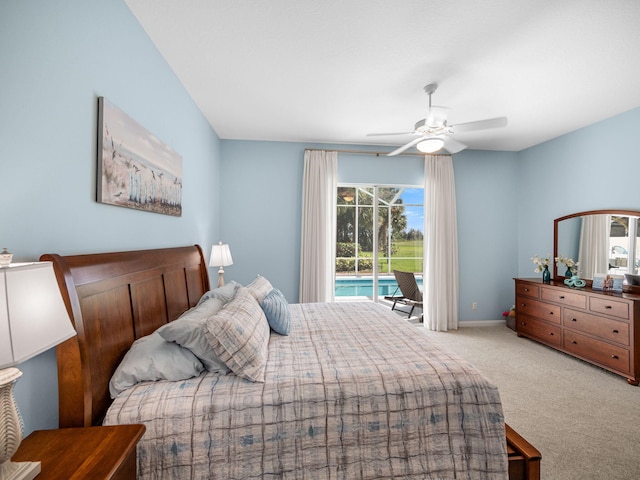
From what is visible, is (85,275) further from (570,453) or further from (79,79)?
(570,453)

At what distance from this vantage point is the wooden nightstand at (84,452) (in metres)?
0.88

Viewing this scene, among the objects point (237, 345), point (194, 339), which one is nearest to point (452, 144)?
point (237, 345)

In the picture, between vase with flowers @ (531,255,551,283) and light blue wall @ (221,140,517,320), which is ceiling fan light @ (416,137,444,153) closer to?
light blue wall @ (221,140,517,320)

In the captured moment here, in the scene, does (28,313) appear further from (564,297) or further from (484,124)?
(564,297)

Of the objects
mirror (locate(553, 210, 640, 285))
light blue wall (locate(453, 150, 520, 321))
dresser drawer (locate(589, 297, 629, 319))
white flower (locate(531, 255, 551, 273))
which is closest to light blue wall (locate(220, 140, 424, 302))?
light blue wall (locate(453, 150, 520, 321))

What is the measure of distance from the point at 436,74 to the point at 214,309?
262 centimetres

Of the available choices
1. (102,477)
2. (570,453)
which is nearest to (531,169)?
(570,453)

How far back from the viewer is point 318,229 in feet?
14.2

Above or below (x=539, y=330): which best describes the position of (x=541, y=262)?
above

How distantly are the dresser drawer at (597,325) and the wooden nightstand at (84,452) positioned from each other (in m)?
4.10

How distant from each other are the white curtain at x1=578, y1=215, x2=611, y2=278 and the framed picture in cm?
13

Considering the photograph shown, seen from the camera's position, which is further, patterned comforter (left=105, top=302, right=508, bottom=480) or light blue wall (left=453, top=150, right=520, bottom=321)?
light blue wall (left=453, top=150, right=520, bottom=321)

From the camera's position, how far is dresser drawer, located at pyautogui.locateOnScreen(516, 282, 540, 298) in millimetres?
4020

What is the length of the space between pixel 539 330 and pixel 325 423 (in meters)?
3.88
